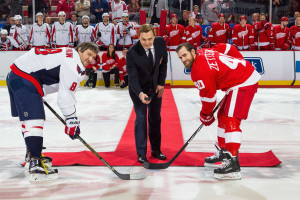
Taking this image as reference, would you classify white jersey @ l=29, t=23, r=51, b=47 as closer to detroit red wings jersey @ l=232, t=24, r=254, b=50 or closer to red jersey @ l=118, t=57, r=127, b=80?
red jersey @ l=118, t=57, r=127, b=80

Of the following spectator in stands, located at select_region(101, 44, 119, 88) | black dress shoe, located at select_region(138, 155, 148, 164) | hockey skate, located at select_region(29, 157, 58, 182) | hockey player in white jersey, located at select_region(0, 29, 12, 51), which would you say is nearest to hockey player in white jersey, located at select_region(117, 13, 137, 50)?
spectator in stands, located at select_region(101, 44, 119, 88)

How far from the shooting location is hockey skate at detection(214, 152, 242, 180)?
133 inches

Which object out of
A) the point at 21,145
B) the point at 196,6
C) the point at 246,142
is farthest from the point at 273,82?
the point at 21,145

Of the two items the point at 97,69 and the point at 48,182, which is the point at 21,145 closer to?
the point at 48,182

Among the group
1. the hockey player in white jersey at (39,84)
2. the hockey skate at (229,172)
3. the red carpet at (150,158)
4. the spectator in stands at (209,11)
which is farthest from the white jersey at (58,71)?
the spectator in stands at (209,11)

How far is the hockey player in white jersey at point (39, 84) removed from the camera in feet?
10.9

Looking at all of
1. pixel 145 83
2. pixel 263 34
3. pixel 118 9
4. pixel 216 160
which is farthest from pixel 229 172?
pixel 118 9

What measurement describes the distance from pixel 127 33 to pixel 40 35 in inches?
87.5

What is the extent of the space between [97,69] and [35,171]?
737cm

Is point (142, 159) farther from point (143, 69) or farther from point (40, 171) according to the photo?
point (40, 171)

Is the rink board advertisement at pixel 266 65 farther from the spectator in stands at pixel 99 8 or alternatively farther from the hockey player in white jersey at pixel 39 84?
the hockey player in white jersey at pixel 39 84

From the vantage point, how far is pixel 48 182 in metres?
3.37

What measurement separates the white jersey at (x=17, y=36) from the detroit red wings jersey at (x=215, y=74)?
877 centimetres

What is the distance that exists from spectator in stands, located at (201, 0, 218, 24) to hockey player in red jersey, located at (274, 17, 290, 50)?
1.68m
